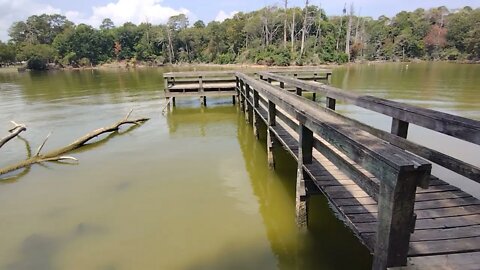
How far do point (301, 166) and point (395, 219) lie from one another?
7.55 feet

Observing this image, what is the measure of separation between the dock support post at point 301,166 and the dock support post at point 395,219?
1978 millimetres

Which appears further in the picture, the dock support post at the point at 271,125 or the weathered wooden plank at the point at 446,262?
the dock support post at the point at 271,125

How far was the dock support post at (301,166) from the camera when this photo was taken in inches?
158

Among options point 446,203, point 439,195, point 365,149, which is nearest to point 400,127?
point 439,195

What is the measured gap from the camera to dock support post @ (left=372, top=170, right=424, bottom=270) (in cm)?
183

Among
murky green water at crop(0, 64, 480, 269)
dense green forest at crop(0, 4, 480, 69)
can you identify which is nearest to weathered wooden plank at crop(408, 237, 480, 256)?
murky green water at crop(0, 64, 480, 269)

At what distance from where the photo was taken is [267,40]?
2327 inches

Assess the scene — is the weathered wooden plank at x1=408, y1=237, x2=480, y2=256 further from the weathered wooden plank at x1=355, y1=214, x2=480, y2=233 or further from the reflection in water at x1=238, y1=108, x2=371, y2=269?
the reflection in water at x1=238, y1=108, x2=371, y2=269

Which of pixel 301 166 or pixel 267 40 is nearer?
pixel 301 166

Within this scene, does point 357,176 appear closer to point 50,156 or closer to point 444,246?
point 444,246

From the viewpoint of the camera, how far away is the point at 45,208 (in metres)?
5.53

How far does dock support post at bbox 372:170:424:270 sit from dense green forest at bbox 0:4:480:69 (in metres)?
52.7

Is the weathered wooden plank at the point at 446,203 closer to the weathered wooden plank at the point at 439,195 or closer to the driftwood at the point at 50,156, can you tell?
the weathered wooden plank at the point at 439,195

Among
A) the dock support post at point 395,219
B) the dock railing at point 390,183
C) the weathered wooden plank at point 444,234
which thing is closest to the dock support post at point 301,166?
the dock railing at point 390,183
